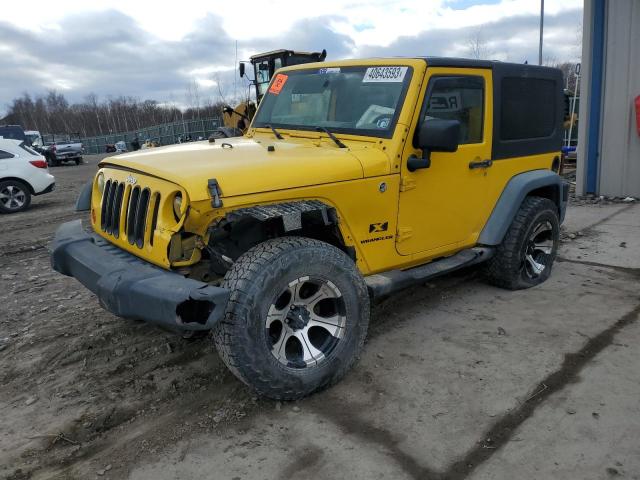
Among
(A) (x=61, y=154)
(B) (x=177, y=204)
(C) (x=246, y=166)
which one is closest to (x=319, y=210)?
(C) (x=246, y=166)

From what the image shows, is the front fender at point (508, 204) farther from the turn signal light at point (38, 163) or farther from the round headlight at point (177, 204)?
the turn signal light at point (38, 163)

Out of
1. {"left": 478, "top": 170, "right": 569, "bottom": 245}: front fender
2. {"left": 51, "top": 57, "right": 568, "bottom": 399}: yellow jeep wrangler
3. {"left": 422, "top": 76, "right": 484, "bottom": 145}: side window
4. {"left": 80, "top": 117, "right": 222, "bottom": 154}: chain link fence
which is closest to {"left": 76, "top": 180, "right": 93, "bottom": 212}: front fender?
{"left": 51, "top": 57, "right": 568, "bottom": 399}: yellow jeep wrangler

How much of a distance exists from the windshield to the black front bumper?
1.67m

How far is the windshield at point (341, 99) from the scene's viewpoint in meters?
3.58

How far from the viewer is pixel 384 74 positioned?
370 cm

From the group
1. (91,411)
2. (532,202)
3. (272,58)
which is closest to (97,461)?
(91,411)

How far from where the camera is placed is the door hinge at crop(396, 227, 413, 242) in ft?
11.7

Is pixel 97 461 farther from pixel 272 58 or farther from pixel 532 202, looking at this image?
pixel 272 58

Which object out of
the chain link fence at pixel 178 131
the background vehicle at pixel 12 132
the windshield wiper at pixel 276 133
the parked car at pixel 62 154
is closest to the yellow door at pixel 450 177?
the windshield wiper at pixel 276 133

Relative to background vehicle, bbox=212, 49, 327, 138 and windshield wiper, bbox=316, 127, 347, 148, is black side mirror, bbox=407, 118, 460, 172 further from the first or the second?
background vehicle, bbox=212, 49, 327, 138

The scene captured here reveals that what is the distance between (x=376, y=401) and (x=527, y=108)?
115 inches

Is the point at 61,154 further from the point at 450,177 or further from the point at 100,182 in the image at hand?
the point at 450,177

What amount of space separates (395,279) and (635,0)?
25.6ft

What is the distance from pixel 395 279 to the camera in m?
3.53
